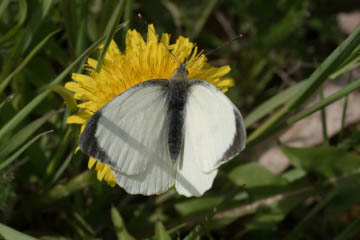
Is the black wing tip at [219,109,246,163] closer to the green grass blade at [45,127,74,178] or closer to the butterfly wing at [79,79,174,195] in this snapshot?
the butterfly wing at [79,79,174,195]

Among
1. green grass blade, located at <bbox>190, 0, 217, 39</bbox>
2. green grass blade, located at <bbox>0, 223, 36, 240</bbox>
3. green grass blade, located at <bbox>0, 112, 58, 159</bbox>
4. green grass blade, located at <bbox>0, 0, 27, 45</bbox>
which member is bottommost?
green grass blade, located at <bbox>190, 0, 217, 39</bbox>

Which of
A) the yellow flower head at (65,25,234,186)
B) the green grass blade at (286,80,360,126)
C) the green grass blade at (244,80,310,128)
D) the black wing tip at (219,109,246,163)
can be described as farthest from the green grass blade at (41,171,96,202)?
the green grass blade at (286,80,360,126)

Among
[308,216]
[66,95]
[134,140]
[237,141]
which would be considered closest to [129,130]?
[134,140]

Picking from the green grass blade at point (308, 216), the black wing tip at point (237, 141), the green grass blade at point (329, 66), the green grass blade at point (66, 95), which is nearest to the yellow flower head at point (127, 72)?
the green grass blade at point (66, 95)

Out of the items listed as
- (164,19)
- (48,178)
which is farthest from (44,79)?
(164,19)

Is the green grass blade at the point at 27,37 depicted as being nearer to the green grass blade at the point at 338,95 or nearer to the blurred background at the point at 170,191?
the blurred background at the point at 170,191

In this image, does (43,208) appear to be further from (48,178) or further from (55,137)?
(55,137)

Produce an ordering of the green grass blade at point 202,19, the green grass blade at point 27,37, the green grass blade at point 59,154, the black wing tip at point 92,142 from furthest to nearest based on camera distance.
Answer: the green grass blade at point 202,19
the green grass blade at point 27,37
the green grass blade at point 59,154
the black wing tip at point 92,142
